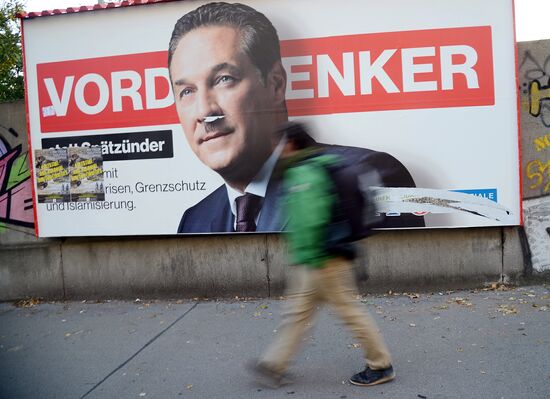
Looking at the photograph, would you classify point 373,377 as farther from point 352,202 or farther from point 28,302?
point 28,302

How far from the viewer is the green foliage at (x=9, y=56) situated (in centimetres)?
1243

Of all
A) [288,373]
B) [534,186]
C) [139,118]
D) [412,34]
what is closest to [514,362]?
[288,373]

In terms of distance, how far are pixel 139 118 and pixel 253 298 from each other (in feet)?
8.35

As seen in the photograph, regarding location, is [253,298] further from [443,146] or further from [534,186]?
[534,186]

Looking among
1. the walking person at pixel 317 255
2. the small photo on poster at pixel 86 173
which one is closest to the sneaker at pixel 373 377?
the walking person at pixel 317 255

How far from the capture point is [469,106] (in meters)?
5.92

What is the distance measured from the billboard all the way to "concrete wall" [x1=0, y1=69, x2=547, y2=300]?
278 millimetres

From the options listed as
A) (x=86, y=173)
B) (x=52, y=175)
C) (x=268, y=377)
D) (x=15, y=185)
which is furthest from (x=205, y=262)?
(x=268, y=377)

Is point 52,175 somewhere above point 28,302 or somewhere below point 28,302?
above

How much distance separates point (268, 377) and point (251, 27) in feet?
12.9

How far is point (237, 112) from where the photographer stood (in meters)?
6.13

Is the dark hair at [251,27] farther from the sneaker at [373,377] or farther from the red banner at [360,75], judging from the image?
the sneaker at [373,377]

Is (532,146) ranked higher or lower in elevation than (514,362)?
higher

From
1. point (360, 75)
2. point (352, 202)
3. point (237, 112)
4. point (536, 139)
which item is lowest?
point (352, 202)
